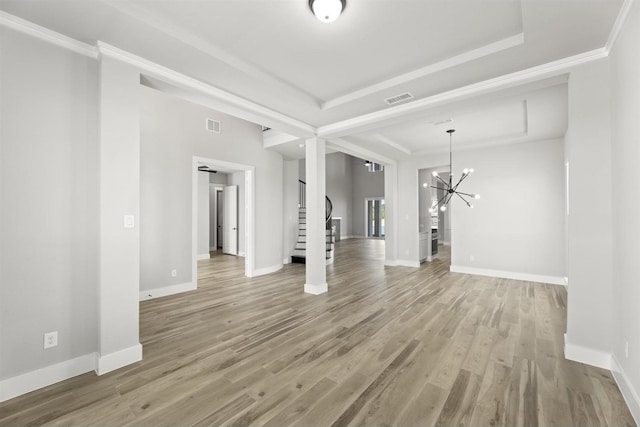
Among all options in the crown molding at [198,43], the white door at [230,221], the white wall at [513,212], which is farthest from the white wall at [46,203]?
the white wall at [513,212]

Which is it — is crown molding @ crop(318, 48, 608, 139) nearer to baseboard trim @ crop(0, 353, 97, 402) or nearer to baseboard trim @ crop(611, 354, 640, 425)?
baseboard trim @ crop(611, 354, 640, 425)

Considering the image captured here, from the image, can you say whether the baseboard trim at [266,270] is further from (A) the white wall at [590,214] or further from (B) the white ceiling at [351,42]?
(A) the white wall at [590,214]

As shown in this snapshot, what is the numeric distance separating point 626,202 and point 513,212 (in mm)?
4216

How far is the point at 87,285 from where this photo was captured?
2.40 m

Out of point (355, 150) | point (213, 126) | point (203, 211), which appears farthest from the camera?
point (203, 211)

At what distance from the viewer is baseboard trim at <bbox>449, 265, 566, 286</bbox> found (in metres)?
5.32

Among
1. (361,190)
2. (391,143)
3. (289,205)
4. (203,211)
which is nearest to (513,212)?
(391,143)

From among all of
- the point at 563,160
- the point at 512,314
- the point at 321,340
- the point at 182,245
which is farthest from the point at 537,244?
the point at 182,245

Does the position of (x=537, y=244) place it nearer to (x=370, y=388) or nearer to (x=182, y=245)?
(x=370, y=388)

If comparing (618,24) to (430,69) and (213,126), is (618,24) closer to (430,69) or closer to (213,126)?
(430,69)

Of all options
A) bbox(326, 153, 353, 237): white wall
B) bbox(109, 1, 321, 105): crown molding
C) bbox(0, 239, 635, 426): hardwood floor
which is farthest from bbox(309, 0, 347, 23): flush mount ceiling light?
bbox(326, 153, 353, 237): white wall

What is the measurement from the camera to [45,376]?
215 centimetres

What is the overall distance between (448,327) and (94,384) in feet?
11.4

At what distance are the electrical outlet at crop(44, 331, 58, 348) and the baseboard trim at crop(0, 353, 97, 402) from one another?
161mm
